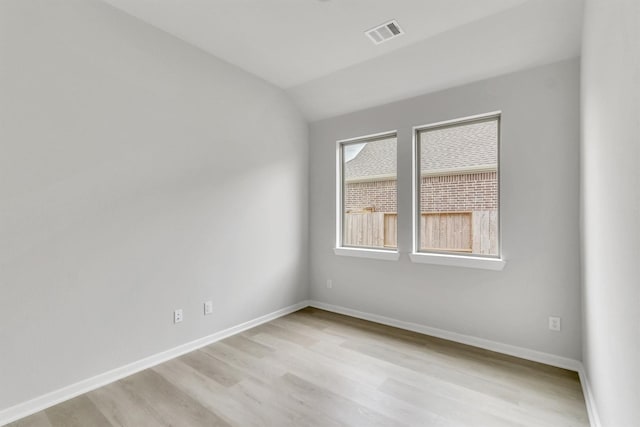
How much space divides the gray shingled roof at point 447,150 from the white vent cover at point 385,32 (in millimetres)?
1087

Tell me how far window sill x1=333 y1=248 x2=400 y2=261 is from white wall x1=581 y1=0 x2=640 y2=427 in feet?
5.46

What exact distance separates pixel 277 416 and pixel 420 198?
2455mm

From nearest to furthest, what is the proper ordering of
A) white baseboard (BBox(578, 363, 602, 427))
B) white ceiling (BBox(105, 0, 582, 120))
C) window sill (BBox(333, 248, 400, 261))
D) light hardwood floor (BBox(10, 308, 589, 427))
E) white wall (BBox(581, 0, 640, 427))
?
white wall (BBox(581, 0, 640, 427))
white baseboard (BBox(578, 363, 602, 427))
light hardwood floor (BBox(10, 308, 589, 427))
white ceiling (BBox(105, 0, 582, 120))
window sill (BBox(333, 248, 400, 261))

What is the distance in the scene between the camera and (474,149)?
2986mm

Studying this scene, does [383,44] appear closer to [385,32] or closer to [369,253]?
[385,32]

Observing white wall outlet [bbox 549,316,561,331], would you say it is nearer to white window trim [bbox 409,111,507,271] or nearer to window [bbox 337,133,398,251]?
white window trim [bbox 409,111,507,271]

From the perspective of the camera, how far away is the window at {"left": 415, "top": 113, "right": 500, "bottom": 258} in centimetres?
289

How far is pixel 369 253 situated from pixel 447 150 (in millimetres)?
1427

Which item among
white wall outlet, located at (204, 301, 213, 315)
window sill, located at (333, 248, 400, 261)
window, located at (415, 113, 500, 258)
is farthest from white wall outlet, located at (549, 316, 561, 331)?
white wall outlet, located at (204, 301, 213, 315)

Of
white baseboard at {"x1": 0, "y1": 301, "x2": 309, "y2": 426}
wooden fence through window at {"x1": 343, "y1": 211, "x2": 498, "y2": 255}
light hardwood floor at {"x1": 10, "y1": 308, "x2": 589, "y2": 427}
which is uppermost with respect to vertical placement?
wooden fence through window at {"x1": 343, "y1": 211, "x2": 498, "y2": 255}

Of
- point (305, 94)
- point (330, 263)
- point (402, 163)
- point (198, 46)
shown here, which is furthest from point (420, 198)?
point (198, 46)

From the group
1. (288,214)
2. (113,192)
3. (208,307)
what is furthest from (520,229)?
(113,192)

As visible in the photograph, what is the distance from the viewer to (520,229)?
104 inches

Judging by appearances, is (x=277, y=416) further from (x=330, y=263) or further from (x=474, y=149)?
(x=474, y=149)
